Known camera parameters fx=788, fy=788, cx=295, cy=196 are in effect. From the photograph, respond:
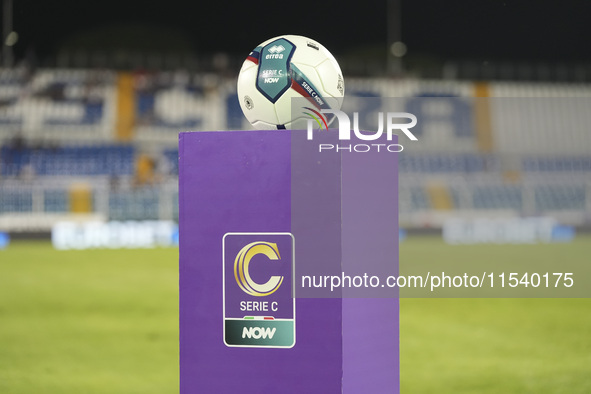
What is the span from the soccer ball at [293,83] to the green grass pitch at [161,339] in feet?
7.64

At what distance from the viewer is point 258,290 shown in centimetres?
320

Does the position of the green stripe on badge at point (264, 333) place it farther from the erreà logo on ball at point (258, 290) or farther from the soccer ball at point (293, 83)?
the soccer ball at point (293, 83)

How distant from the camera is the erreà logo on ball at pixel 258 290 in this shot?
3182 millimetres

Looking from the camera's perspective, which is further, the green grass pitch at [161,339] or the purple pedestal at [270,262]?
the green grass pitch at [161,339]

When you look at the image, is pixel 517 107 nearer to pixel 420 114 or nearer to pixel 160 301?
pixel 420 114

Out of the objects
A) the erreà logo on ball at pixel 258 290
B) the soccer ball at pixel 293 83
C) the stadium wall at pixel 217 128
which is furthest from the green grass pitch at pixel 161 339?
the stadium wall at pixel 217 128

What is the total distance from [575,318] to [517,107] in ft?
79.2

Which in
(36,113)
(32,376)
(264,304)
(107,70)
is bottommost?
(32,376)

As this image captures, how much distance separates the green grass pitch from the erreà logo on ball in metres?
2.06

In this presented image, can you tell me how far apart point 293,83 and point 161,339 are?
4043mm

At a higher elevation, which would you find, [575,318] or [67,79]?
[67,79]

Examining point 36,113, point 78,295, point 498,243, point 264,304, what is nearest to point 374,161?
point 264,304

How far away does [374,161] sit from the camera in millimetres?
3355

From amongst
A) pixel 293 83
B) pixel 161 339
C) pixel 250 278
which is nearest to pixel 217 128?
pixel 161 339
